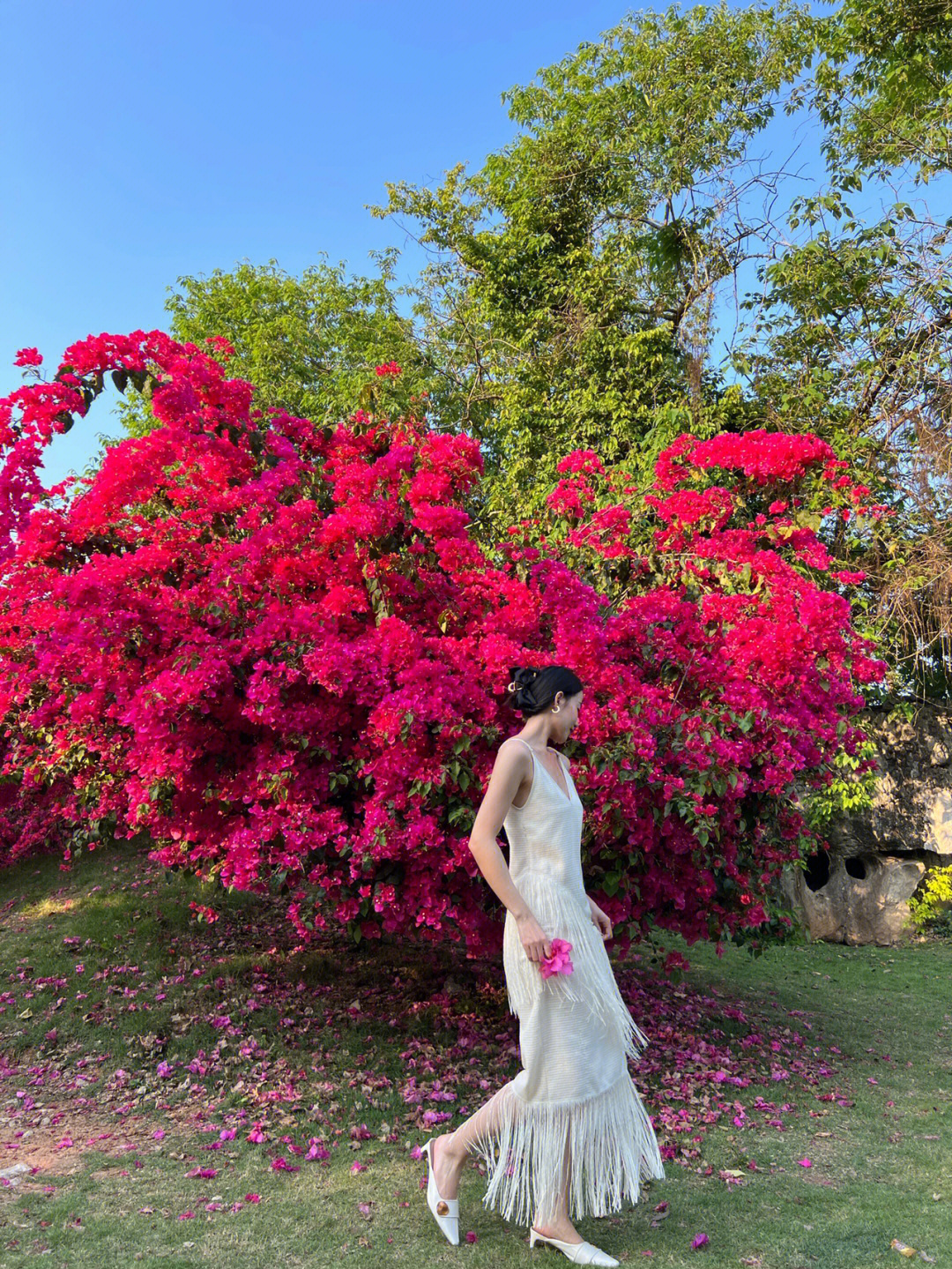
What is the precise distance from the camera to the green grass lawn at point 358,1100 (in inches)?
106

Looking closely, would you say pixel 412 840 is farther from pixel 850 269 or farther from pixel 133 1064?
pixel 850 269

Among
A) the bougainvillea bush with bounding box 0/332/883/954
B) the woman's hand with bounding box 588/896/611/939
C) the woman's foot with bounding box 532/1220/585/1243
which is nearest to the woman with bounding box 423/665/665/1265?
the woman's foot with bounding box 532/1220/585/1243

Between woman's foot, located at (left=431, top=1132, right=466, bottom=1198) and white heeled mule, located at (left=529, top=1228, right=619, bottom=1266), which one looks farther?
woman's foot, located at (left=431, top=1132, right=466, bottom=1198)

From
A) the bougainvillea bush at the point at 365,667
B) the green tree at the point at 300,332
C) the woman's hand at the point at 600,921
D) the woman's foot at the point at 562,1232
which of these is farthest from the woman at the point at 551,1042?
the green tree at the point at 300,332

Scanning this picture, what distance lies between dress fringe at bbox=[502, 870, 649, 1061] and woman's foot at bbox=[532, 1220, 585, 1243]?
50cm

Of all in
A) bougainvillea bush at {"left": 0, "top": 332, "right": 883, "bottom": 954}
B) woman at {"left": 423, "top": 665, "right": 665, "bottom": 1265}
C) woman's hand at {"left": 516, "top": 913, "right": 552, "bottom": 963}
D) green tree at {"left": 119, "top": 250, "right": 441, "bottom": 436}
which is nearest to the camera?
woman's hand at {"left": 516, "top": 913, "right": 552, "bottom": 963}

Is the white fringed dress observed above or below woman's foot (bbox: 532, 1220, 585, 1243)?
above

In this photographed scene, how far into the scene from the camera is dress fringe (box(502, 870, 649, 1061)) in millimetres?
2498

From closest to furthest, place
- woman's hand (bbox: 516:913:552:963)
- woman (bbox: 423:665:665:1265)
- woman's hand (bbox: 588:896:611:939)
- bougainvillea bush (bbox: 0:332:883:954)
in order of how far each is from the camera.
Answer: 1. woman's hand (bbox: 516:913:552:963)
2. woman (bbox: 423:665:665:1265)
3. woman's hand (bbox: 588:896:611:939)
4. bougainvillea bush (bbox: 0:332:883:954)

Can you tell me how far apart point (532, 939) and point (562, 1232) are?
0.87m

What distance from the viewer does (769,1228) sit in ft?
9.12

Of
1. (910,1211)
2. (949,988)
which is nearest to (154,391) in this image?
(910,1211)

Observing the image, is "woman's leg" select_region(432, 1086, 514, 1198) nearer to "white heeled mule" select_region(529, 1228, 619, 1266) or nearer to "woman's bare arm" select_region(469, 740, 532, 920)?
"white heeled mule" select_region(529, 1228, 619, 1266)

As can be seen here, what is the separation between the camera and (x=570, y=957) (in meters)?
2.50
